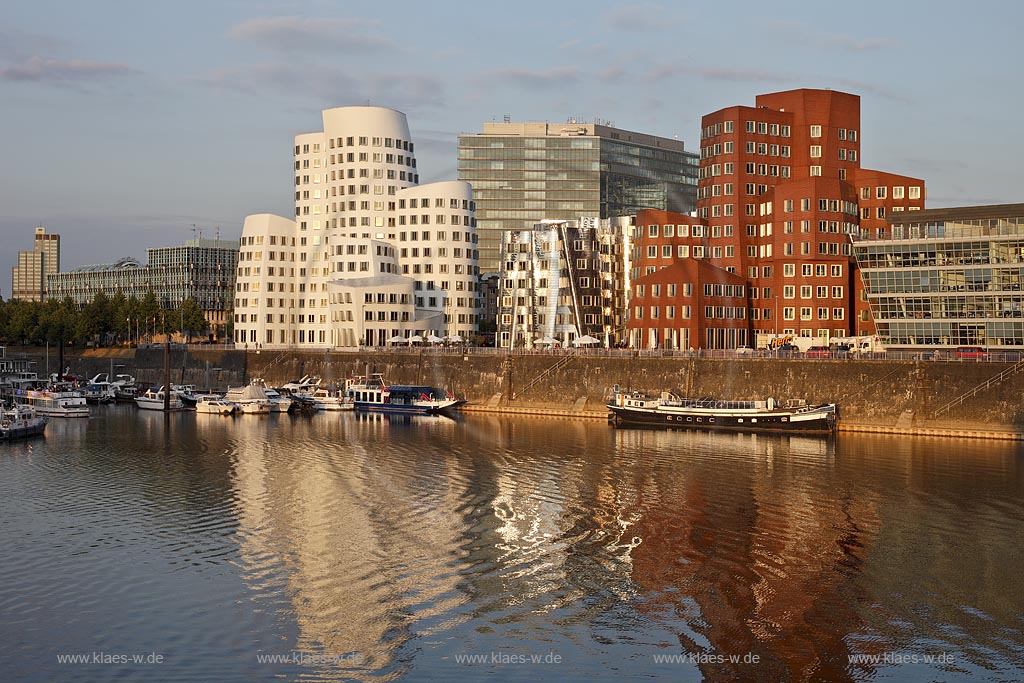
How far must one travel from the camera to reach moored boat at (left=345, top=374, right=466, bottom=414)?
14675 centimetres

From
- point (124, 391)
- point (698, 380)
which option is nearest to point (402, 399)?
point (698, 380)

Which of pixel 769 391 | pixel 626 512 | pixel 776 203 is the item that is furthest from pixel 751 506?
pixel 776 203

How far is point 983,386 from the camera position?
113m

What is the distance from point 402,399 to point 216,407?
86.8 ft

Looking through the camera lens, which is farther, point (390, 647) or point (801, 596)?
point (801, 596)

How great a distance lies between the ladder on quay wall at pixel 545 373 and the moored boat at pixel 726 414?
16.2 m

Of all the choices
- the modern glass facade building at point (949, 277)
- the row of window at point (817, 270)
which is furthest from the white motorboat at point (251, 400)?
the modern glass facade building at point (949, 277)

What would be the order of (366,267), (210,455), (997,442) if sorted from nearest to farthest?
(210,455), (997,442), (366,267)

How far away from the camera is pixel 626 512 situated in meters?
69.1

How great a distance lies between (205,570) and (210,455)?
4688 cm

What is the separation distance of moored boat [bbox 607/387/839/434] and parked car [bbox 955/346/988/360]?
15356 mm

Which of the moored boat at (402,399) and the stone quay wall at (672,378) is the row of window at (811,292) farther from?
the moored boat at (402,399)

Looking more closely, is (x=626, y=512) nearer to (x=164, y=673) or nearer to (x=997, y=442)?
(x=164, y=673)

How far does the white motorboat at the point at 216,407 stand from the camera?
148 m
